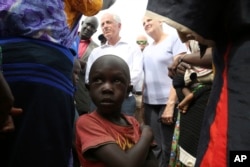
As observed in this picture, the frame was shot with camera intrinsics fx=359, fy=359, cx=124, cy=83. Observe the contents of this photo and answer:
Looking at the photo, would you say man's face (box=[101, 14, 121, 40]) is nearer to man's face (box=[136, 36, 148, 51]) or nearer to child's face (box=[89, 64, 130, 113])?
man's face (box=[136, 36, 148, 51])

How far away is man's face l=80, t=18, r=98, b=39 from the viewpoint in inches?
165

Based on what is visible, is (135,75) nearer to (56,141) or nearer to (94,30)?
(94,30)

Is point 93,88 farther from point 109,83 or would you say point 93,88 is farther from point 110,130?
point 110,130

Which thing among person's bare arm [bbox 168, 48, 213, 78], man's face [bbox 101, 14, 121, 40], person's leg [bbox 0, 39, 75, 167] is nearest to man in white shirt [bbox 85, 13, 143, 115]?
man's face [bbox 101, 14, 121, 40]

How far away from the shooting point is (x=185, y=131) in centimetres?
219

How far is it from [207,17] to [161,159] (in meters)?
2.38

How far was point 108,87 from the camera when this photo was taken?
5.13 feet

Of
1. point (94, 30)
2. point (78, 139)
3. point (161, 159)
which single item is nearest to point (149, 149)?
point (78, 139)

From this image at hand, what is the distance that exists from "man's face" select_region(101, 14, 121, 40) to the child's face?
7.68 feet

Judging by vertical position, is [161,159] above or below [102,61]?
below

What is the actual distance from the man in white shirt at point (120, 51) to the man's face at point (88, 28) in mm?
233

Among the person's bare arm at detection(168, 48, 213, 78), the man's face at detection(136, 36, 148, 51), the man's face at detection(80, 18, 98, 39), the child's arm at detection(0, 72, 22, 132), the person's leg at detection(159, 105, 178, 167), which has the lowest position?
the person's leg at detection(159, 105, 178, 167)

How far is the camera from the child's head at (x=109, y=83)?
5.09 ft

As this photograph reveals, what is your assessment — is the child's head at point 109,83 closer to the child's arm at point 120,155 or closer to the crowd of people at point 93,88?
the crowd of people at point 93,88
